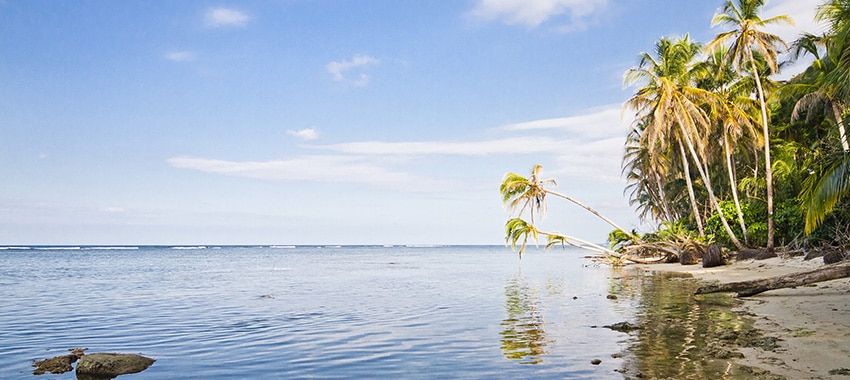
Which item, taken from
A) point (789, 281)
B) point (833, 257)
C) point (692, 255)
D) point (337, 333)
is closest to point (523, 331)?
point (337, 333)

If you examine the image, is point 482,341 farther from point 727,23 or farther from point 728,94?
point 728,94

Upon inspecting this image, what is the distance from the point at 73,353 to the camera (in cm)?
981

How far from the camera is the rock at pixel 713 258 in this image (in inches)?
1202

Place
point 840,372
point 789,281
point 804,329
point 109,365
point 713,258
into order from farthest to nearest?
1. point 713,258
2. point 789,281
3. point 804,329
4. point 109,365
5. point 840,372

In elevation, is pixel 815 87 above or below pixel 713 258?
above

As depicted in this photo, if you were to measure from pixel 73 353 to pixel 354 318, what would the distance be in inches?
267

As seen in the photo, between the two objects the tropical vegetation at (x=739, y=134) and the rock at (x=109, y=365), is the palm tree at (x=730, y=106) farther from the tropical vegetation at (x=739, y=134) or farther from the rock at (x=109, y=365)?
the rock at (x=109, y=365)

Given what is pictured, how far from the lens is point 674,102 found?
32125 mm

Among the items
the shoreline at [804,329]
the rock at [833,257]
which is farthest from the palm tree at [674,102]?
the shoreline at [804,329]

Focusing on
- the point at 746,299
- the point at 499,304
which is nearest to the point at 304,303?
the point at 499,304

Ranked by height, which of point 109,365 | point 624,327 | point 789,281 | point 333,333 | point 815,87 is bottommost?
point 333,333

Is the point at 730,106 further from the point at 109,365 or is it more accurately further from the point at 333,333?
the point at 109,365

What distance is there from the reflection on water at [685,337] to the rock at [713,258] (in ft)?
48.2

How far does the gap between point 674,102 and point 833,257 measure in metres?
13.3
